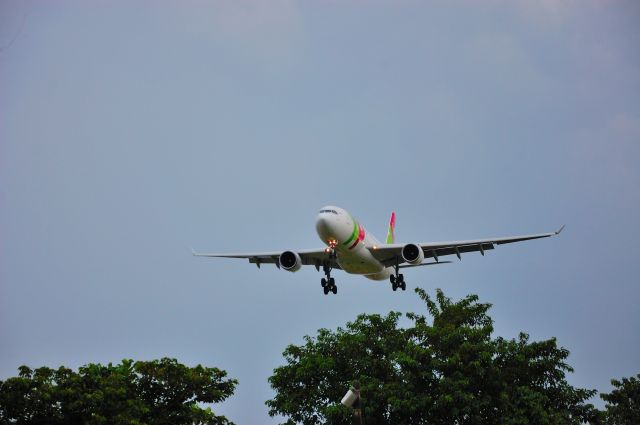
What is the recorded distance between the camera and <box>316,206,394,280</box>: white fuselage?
148 ft

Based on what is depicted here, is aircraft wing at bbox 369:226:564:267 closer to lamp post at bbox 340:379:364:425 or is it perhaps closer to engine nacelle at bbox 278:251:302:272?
engine nacelle at bbox 278:251:302:272

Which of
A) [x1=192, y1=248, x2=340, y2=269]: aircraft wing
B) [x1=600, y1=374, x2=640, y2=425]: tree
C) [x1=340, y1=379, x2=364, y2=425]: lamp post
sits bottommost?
[x1=340, y1=379, x2=364, y2=425]: lamp post

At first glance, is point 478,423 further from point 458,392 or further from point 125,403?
point 125,403

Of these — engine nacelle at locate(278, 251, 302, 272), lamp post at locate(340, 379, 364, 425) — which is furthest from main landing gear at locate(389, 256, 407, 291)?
lamp post at locate(340, 379, 364, 425)

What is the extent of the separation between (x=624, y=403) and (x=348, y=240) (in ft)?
58.4

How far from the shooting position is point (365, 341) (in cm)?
5103

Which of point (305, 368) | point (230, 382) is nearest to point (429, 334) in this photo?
point (305, 368)

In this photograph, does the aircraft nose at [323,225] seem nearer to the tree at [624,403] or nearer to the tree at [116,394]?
the tree at [116,394]

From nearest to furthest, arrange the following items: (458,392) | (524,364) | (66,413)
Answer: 1. (66,413)
2. (458,392)
3. (524,364)

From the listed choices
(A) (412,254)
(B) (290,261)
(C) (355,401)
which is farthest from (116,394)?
(C) (355,401)

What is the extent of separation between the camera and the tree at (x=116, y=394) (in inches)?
1617

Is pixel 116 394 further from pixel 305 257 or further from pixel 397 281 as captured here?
pixel 397 281

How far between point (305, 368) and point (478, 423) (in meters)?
10.0

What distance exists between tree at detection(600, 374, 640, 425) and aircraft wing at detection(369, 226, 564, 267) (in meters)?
9.61
